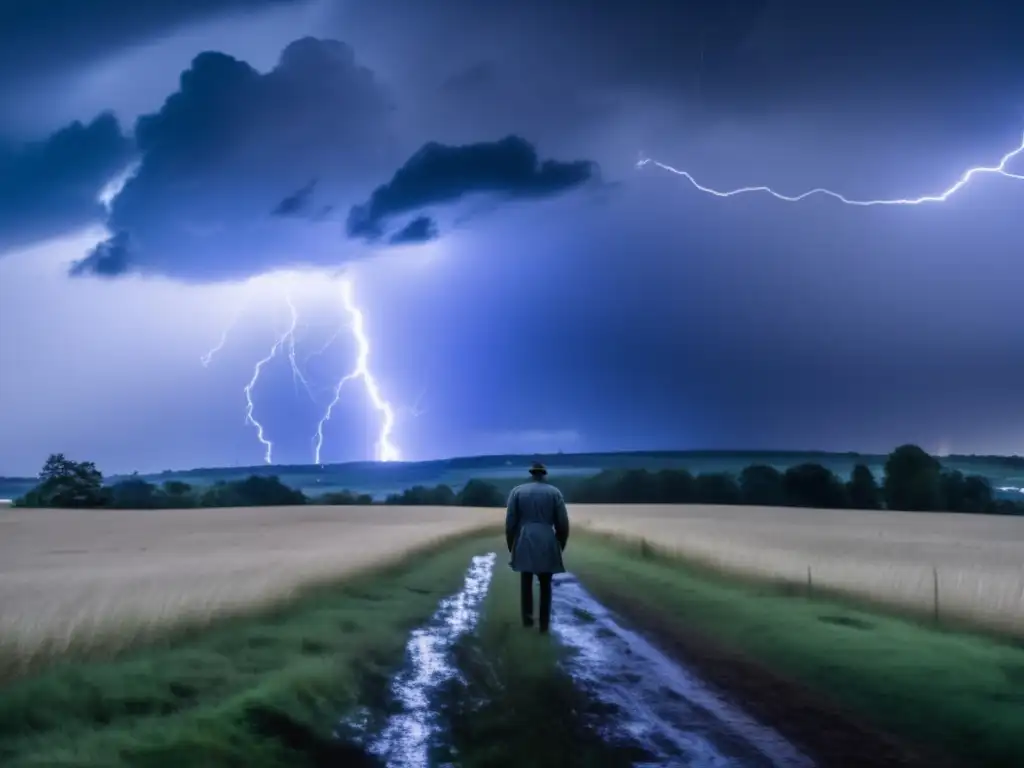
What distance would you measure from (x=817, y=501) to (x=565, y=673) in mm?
86141

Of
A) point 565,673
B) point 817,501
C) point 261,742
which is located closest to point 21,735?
point 261,742

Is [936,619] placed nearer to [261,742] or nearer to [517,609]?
[517,609]

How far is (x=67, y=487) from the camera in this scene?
88.9 metres

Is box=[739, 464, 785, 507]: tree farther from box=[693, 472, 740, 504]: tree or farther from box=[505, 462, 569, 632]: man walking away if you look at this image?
box=[505, 462, 569, 632]: man walking away

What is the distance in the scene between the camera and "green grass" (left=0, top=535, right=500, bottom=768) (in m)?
7.48

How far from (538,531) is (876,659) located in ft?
17.4

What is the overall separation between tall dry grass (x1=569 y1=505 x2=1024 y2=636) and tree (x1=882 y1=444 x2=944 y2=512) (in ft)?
127

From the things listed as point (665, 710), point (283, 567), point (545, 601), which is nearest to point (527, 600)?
point (545, 601)

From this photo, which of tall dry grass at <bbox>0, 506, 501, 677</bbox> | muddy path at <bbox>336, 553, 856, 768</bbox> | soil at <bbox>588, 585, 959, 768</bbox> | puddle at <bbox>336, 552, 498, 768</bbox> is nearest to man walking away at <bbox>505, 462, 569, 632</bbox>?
muddy path at <bbox>336, 553, 856, 768</bbox>

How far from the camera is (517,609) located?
17906mm

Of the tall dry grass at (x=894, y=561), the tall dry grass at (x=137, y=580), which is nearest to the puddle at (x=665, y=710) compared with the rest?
the tall dry grass at (x=894, y=561)

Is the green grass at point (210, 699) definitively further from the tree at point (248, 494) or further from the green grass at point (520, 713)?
the tree at point (248, 494)

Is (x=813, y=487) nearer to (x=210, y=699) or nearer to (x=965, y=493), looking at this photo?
(x=965, y=493)

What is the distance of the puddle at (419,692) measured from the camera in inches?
317
